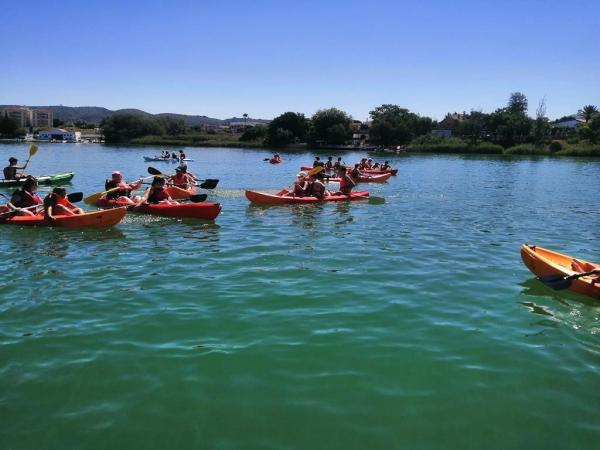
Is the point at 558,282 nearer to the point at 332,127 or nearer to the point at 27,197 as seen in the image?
the point at 27,197

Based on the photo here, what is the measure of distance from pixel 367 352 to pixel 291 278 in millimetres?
3085

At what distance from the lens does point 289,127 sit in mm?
108500

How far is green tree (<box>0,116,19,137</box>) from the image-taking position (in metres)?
132

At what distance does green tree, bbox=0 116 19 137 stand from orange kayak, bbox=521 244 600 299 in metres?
148

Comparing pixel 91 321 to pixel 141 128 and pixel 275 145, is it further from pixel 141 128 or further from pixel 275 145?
pixel 141 128

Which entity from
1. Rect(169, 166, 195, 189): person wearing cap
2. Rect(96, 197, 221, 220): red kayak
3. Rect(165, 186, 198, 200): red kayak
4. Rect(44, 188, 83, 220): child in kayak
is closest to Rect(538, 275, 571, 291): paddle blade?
Rect(96, 197, 221, 220): red kayak

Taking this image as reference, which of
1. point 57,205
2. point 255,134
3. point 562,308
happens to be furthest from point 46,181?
point 255,134

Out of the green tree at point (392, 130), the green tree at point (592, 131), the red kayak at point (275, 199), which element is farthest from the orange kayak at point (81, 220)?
the green tree at point (392, 130)

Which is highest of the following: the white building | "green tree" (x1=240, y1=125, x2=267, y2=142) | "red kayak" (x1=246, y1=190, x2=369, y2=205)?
"green tree" (x1=240, y1=125, x2=267, y2=142)

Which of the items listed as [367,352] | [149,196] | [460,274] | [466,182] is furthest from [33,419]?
[466,182]

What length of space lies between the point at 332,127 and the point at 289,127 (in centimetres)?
958

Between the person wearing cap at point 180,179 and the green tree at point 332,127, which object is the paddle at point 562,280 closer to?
the person wearing cap at point 180,179

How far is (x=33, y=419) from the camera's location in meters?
4.79

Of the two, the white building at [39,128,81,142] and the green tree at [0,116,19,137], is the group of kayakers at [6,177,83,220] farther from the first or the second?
the green tree at [0,116,19,137]
